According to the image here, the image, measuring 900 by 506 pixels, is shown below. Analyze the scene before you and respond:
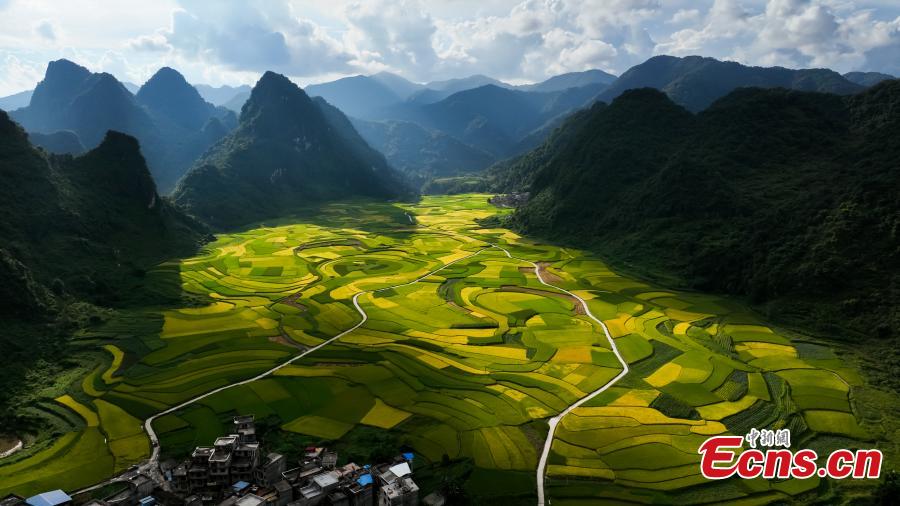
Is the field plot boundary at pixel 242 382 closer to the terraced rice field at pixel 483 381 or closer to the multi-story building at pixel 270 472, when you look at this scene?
the terraced rice field at pixel 483 381

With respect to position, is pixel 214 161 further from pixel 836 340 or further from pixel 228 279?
pixel 836 340

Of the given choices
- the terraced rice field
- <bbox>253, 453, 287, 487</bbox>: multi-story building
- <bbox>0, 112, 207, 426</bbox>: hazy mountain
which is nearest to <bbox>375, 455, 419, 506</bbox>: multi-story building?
the terraced rice field

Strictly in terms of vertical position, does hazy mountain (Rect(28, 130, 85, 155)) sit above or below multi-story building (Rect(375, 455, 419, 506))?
above

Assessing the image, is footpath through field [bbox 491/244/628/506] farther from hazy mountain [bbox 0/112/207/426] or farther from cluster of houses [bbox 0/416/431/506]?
hazy mountain [bbox 0/112/207/426]

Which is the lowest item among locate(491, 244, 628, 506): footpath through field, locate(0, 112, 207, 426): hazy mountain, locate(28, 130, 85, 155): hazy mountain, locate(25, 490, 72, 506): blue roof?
locate(491, 244, 628, 506): footpath through field

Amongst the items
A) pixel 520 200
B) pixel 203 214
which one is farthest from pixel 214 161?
pixel 520 200

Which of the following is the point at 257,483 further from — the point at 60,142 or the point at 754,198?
the point at 60,142

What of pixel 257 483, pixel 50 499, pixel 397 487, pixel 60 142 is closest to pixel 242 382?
pixel 257 483
